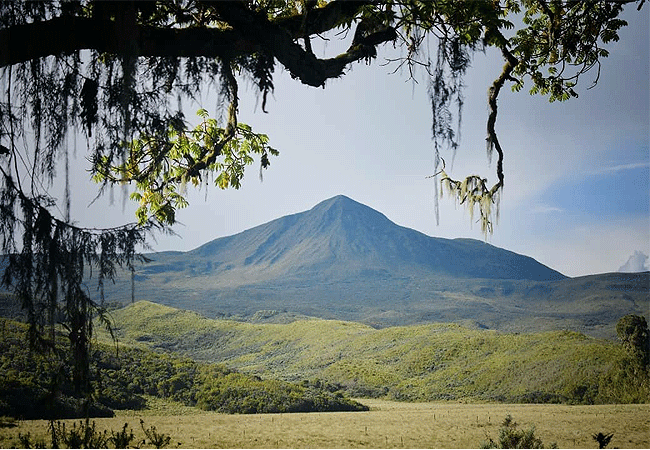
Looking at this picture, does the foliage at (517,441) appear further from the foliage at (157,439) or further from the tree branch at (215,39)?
the tree branch at (215,39)

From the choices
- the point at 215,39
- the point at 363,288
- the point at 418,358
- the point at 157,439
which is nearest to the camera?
the point at 215,39

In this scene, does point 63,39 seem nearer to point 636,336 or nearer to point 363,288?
point 636,336

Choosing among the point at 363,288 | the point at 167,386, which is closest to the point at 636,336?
the point at 167,386

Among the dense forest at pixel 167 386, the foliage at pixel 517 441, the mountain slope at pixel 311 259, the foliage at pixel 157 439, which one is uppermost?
the mountain slope at pixel 311 259

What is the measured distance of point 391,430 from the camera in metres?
14.1

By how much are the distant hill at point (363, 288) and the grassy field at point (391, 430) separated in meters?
86.1

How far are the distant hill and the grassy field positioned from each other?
86.1 metres

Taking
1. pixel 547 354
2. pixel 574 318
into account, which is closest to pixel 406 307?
pixel 574 318

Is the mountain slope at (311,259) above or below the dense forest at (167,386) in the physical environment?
above

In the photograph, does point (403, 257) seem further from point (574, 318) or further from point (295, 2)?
point (295, 2)

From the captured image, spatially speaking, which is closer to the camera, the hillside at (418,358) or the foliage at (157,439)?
the foliage at (157,439)

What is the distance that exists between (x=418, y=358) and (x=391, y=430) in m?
31.3

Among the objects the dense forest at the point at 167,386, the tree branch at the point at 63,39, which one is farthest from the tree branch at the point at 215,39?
the dense forest at the point at 167,386

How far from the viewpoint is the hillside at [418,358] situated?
30.7 metres
